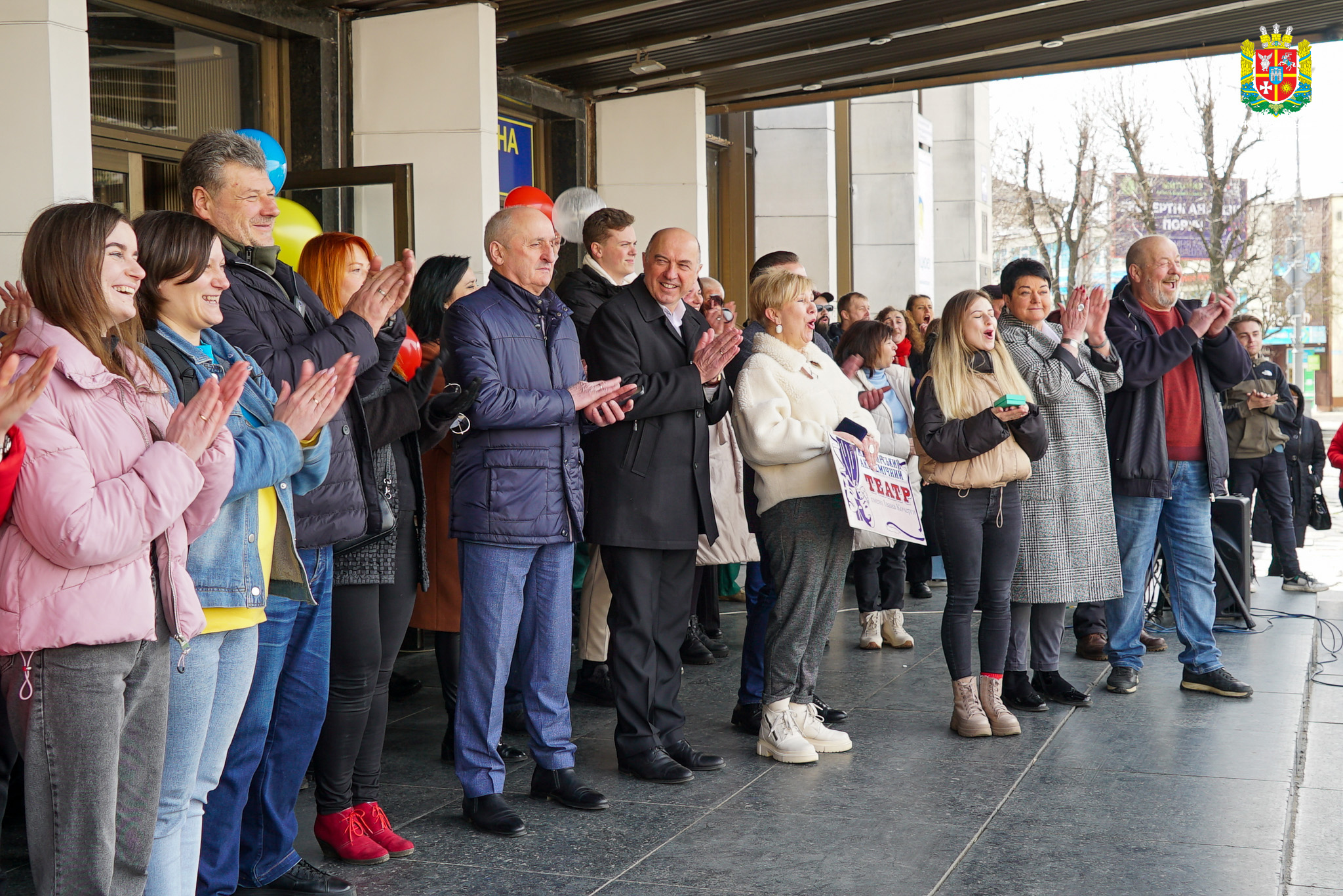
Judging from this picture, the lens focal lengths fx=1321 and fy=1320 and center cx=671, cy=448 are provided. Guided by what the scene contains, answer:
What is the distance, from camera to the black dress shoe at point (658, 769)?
486 cm

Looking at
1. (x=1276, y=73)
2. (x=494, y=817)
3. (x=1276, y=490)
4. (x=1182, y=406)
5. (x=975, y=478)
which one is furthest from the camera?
(x=1276, y=73)

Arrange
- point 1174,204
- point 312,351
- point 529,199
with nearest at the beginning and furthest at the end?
1. point 312,351
2. point 529,199
3. point 1174,204

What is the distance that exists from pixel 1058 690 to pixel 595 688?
2142mm

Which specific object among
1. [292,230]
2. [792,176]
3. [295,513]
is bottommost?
[295,513]

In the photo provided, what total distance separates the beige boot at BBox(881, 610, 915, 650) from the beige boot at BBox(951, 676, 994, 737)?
5.95ft

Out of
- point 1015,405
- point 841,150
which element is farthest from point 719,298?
point 841,150

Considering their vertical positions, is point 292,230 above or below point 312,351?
above

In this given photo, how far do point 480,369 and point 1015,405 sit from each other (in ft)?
7.45

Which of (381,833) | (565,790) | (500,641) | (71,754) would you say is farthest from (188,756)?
(565,790)

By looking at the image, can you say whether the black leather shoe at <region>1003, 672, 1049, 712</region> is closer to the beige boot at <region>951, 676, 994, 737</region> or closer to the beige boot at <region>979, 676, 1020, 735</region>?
the beige boot at <region>979, 676, 1020, 735</region>

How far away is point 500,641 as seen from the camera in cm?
438

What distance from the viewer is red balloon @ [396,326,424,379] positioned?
443 centimetres

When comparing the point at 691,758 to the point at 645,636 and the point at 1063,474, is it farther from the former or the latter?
the point at 1063,474

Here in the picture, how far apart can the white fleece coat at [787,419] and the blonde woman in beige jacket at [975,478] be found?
0.42 meters
